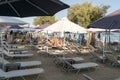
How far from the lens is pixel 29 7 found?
4344mm

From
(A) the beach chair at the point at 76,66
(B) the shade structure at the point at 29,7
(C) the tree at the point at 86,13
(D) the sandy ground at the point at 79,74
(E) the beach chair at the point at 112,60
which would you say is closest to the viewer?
(B) the shade structure at the point at 29,7

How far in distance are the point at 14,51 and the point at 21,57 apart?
1098 millimetres

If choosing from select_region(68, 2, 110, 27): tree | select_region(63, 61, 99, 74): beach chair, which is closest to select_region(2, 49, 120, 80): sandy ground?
select_region(63, 61, 99, 74): beach chair

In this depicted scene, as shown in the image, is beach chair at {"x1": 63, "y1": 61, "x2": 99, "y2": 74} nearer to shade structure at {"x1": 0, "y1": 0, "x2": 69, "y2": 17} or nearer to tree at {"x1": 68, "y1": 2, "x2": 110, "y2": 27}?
shade structure at {"x1": 0, "y1": 0, "x2": 69, "y2": 17}

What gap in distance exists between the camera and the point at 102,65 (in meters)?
11.4

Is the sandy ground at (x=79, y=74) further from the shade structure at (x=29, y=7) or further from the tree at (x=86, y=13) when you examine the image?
the tree at (x=86, y=13)

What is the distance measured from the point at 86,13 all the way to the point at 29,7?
37.3m

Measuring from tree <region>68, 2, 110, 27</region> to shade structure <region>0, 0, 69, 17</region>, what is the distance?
117 ft

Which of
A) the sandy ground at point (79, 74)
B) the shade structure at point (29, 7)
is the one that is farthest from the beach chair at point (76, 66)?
the shade structure at point (29, 7)

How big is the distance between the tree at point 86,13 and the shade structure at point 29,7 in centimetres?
3580

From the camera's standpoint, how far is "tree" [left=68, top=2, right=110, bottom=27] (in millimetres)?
40188

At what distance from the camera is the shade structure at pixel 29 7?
3.98m

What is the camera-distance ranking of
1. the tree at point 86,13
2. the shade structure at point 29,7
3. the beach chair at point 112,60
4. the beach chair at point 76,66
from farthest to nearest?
1. the tree at point 86,13
2. the beach chair at point 112,60
3. the beach chair at point 76,66
4. the shade structure at point 29,7

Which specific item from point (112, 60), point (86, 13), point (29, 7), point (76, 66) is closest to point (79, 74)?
point (76, 66)
